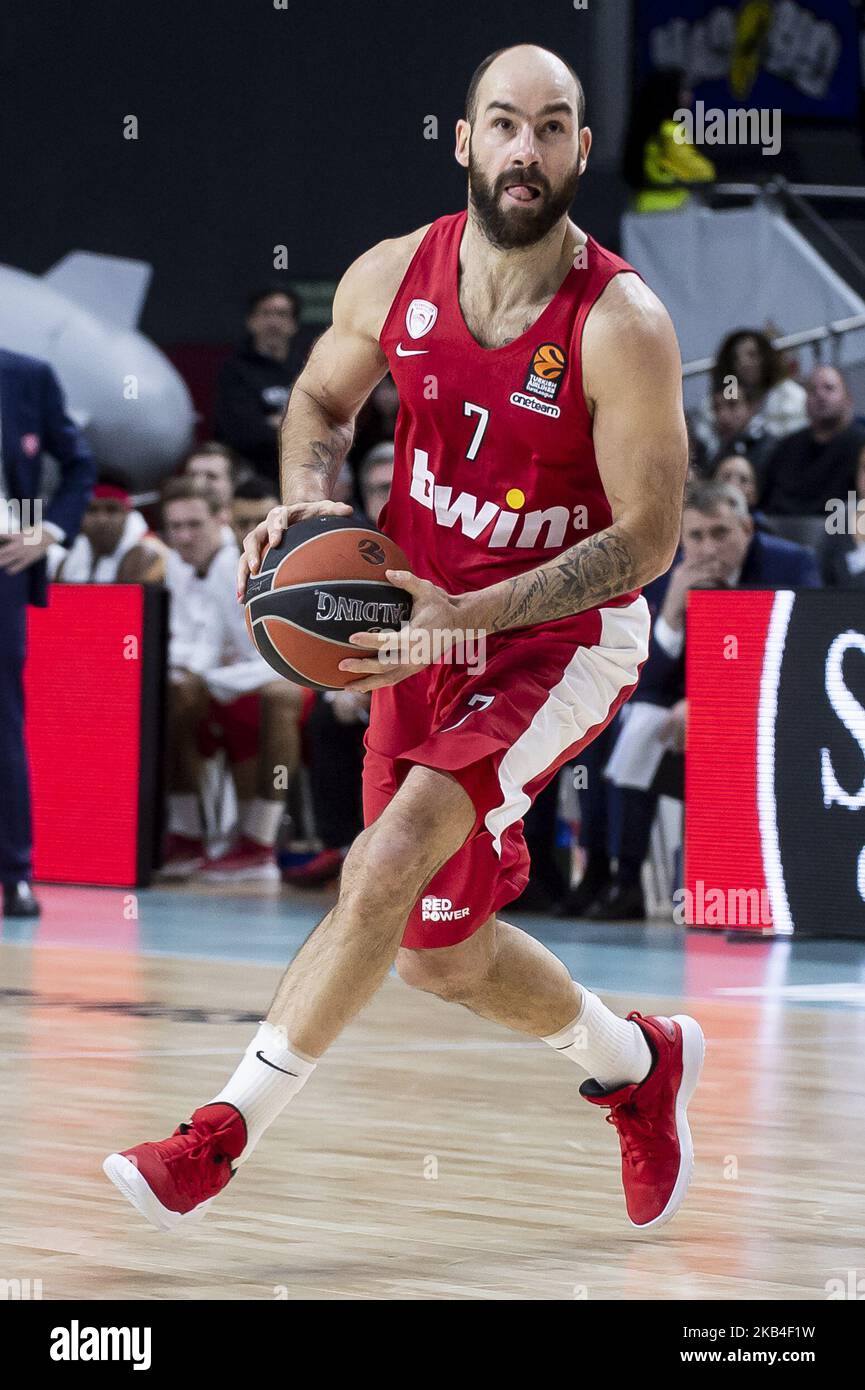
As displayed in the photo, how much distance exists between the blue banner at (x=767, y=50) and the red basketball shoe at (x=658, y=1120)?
12701 millimetres

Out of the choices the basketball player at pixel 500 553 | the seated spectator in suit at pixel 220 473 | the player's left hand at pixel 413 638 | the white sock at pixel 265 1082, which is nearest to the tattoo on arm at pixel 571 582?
the basketball player at pixel 500 553

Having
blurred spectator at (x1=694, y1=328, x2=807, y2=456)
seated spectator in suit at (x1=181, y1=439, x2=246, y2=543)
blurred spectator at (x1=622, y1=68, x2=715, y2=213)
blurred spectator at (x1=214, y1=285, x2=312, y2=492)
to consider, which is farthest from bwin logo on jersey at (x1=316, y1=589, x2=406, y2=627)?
blurred spectator at (x1=622, y1=68, x2=715, y2=213)

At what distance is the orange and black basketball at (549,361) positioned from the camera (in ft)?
14.1

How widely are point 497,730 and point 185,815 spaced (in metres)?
7.37

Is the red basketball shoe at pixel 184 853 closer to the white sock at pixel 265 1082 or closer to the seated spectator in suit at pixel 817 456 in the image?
the seated spectator in suit at pixel 817 456

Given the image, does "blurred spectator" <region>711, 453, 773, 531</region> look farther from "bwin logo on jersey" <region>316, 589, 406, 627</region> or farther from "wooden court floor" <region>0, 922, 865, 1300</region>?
"bwin logo on jersey" <region>316, 589, 406, 627</region>

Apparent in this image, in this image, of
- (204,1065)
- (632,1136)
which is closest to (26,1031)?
(204,1065)

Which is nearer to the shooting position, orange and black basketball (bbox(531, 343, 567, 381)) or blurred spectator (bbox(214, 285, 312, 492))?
orange and black basketball (bbox(531, 343, 567, 381))

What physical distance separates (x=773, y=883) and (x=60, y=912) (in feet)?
9.55

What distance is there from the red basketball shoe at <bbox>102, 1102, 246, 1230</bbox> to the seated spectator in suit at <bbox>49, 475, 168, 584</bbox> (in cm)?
782

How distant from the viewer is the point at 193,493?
447 inches

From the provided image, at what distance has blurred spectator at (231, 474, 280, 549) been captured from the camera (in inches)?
449
